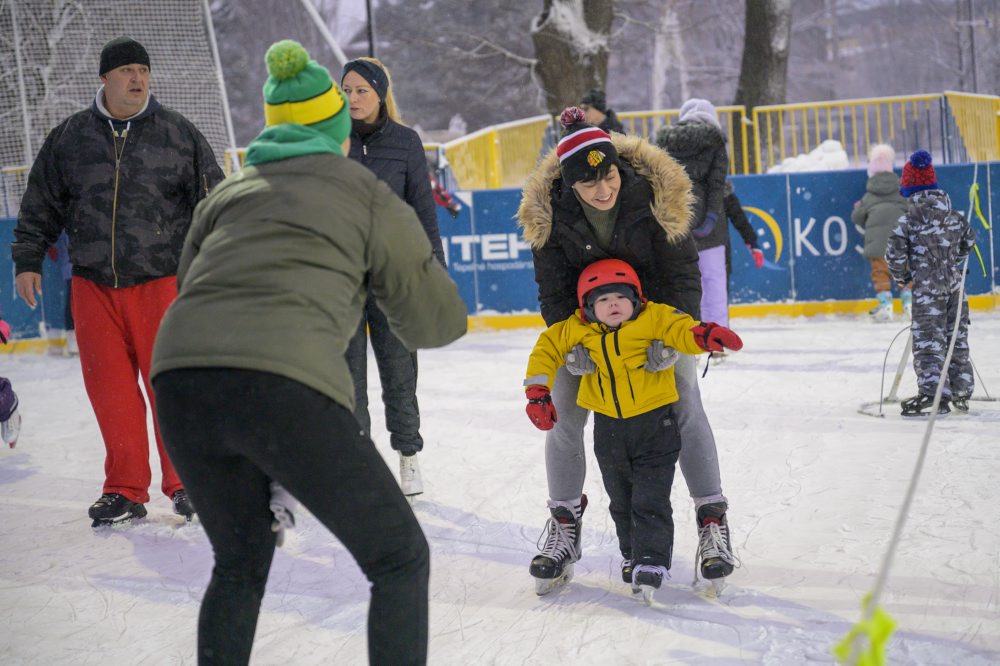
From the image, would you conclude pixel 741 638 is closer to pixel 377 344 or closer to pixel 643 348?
pixel 643 348

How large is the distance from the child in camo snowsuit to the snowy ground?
218mm

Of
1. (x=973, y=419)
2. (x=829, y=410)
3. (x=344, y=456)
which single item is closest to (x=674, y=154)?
(x=829, y=410)

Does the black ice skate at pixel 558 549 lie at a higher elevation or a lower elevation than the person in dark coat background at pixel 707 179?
lower

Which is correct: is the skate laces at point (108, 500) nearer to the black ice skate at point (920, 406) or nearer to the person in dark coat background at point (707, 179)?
the person in dark coat background at point (707, 179)

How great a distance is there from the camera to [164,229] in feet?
14.9

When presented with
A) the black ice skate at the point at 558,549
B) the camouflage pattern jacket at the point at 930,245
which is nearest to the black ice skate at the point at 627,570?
the black ice skate at the point at 558,549

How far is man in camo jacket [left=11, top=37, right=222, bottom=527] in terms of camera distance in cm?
448

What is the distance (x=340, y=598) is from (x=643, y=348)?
1278 mm

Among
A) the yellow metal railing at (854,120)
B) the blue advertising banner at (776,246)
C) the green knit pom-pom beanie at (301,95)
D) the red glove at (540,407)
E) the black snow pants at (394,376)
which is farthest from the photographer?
the yellow metal railing at (854,120)

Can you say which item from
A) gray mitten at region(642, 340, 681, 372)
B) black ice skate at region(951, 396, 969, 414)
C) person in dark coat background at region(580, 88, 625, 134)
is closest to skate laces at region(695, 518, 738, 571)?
gray mitten at region(642, 340, 681, 372)

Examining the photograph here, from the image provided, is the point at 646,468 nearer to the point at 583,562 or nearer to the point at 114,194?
the point at 583,562

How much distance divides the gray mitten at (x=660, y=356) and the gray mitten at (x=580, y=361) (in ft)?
0.60

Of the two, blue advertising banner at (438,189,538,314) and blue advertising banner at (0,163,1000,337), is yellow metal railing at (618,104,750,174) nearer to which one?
blue advertising banner at (0,163,1000,337)

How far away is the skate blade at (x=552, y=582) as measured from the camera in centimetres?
358
